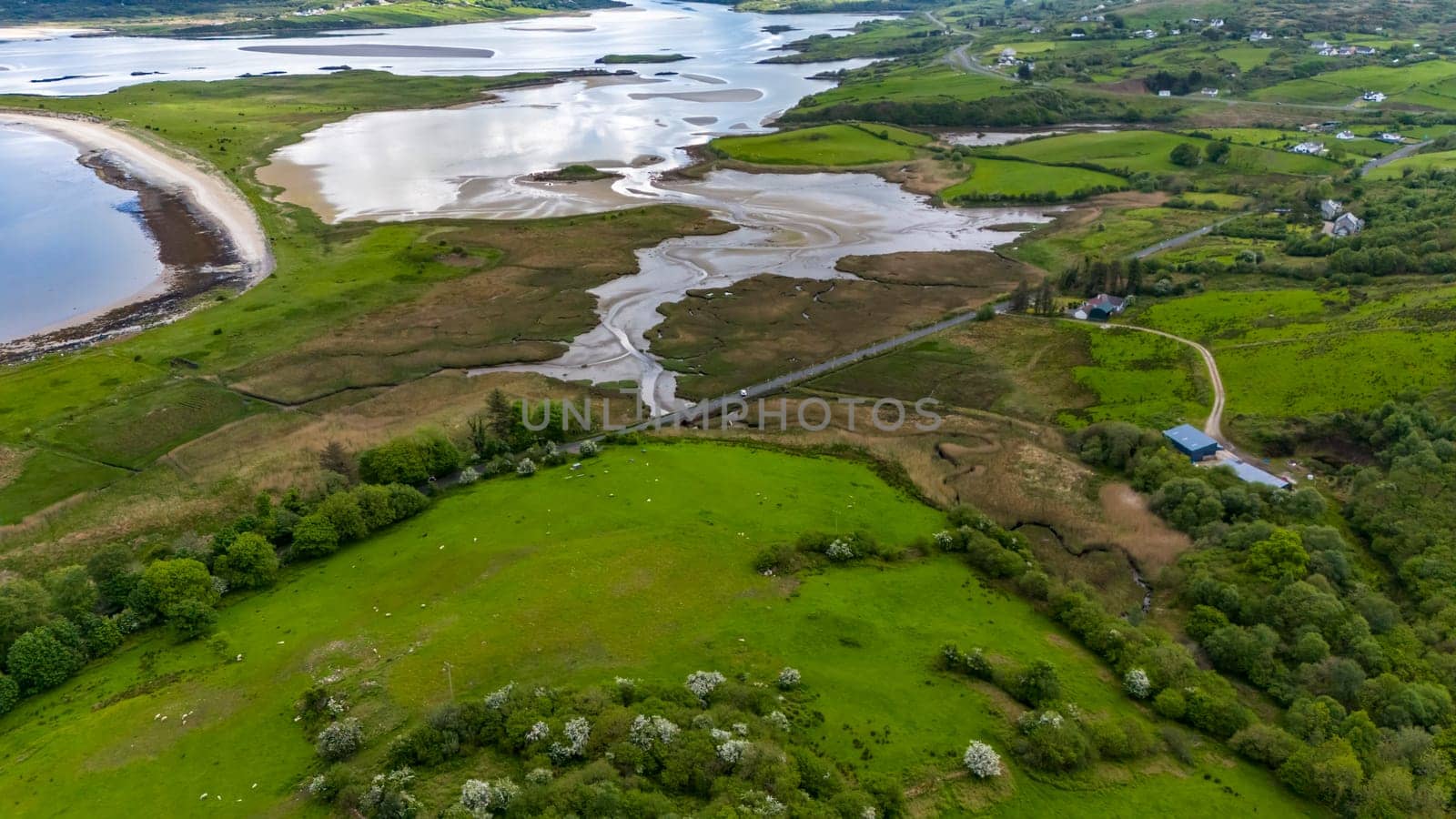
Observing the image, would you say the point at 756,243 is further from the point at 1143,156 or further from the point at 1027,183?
the point at 1143,156

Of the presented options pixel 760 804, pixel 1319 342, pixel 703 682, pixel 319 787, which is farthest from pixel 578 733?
pixel 1319 342

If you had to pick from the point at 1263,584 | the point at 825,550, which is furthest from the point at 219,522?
the point at 1263,584

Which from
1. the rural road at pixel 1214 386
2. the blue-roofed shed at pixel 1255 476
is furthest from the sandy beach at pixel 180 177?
the blue-roofed shed at pixel 1255 476

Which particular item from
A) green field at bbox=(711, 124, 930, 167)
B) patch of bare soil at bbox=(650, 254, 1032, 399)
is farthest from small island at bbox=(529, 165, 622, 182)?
patch of bare soil at bbox=(650, 254, 1032, 399)

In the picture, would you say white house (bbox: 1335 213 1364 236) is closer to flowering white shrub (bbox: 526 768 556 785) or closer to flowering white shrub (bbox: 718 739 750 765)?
flowering white shrub (bbox: 718 739 750 765)

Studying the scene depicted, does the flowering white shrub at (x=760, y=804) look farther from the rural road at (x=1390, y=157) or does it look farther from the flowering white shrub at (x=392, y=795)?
the rural road at (x=1390, y=157)

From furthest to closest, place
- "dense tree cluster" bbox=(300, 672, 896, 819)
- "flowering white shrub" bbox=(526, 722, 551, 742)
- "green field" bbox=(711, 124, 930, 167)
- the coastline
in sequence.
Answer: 1. "green field" bbox=(711, 124, 930, 167)
2. the coastline
3. "flowering white shrub" bbox=(526, 722, 551, 742)
4. "dense tree cluster" bbox=(300, 672, 896, 819)
